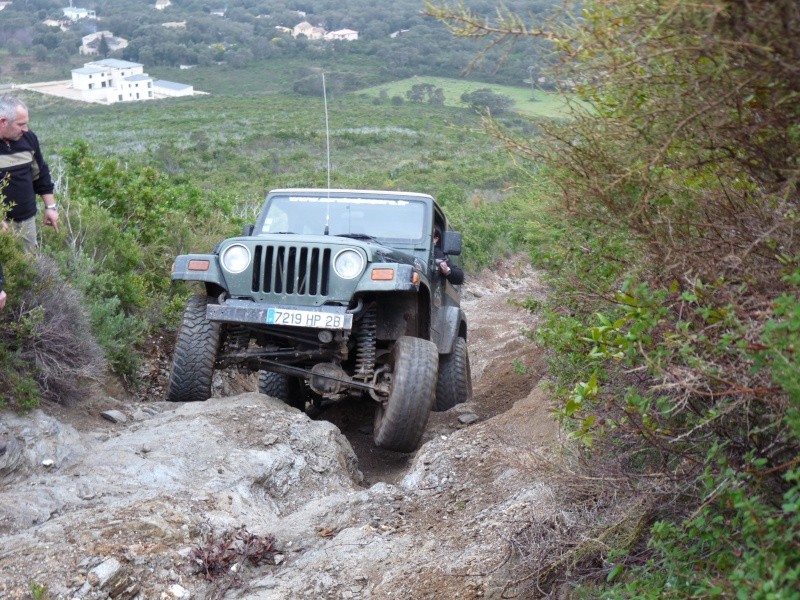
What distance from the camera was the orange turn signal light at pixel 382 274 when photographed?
6.44 metres

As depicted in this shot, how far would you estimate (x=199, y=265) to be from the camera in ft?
22.3

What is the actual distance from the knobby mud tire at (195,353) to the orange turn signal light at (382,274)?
1.27m

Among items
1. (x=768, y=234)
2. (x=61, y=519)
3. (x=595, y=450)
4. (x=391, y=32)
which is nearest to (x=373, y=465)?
(x=61, y=519)

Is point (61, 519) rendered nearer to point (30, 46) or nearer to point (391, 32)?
point (391, 32)

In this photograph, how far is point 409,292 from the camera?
23.3 ft

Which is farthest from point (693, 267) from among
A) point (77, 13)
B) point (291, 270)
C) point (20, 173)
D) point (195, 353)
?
point (77, 13)

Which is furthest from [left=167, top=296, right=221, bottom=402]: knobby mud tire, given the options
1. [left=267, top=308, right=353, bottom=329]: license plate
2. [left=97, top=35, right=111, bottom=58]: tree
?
[left=97, top=35, right=111, bottom=58]: tree

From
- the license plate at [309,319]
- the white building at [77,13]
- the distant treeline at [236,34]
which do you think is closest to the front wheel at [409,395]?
the license plate at [309,319]

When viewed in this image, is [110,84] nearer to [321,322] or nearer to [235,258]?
[235,258]

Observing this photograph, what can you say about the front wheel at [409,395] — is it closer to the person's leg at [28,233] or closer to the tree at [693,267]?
the tree at [693,267]

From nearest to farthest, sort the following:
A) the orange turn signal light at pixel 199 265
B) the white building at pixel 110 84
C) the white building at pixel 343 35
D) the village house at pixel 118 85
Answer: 1. the orange turn signal light at pixel 199 265
2. the white building at pixel 110 84
3. the village house at pixel 118 85
4. the white building at pixel 343 35

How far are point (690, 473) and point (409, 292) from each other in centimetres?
392

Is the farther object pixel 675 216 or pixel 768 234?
pixel 675 216

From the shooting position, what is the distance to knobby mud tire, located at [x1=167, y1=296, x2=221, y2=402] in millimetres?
6875
